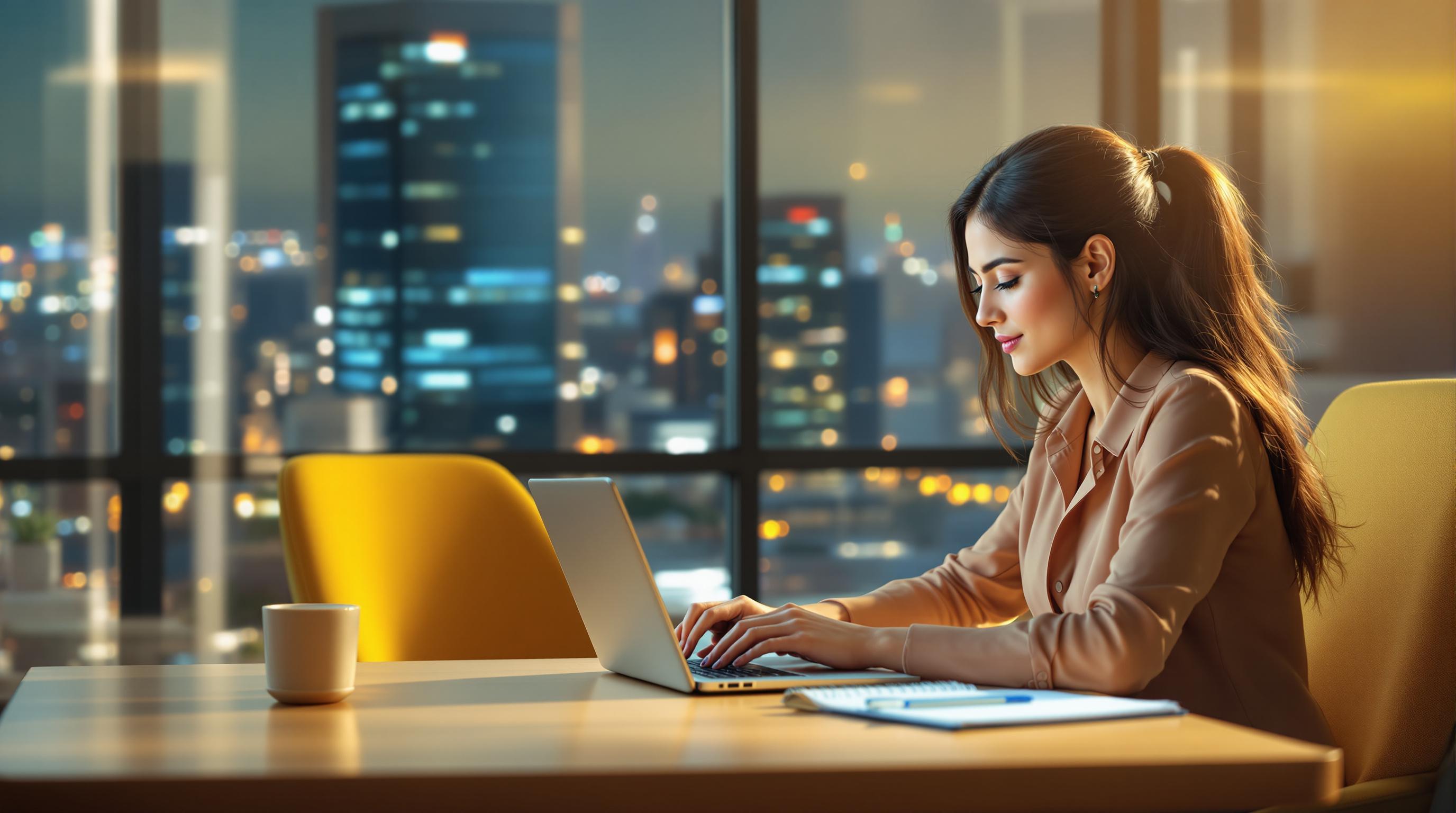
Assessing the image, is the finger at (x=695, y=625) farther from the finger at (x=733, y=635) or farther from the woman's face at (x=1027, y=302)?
the woman's face at (x=1027, y=302)

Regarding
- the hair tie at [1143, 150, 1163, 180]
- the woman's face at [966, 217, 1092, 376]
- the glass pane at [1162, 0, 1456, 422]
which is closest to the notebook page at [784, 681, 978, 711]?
the woman's face at [966, 217, 1092, 376]

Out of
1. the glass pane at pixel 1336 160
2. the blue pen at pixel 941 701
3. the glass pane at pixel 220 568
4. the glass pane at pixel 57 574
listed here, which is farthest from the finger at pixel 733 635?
the glass pane at pixel 1336 160

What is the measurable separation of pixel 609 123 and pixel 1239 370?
7.32 feet

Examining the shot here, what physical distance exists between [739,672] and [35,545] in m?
2.48

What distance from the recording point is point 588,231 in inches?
134

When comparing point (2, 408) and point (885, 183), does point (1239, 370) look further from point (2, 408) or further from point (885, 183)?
point (2, 408)

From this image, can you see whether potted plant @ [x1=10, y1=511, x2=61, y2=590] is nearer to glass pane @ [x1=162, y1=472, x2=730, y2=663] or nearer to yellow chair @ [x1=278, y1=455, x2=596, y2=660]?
glass pane @ [x1=162, y1=472, x2=730, y2=663]

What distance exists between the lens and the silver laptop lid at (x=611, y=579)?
124 centimetres

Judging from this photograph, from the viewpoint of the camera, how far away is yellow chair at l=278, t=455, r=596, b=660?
6.59 ft

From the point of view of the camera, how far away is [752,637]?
136cm

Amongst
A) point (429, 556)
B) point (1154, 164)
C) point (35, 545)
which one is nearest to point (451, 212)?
point (35, 545)

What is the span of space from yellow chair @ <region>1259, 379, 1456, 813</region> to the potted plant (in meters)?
2.82

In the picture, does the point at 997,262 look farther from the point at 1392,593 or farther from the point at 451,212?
the point at 451,212

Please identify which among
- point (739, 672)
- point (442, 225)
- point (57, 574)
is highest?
point (442, 225)
